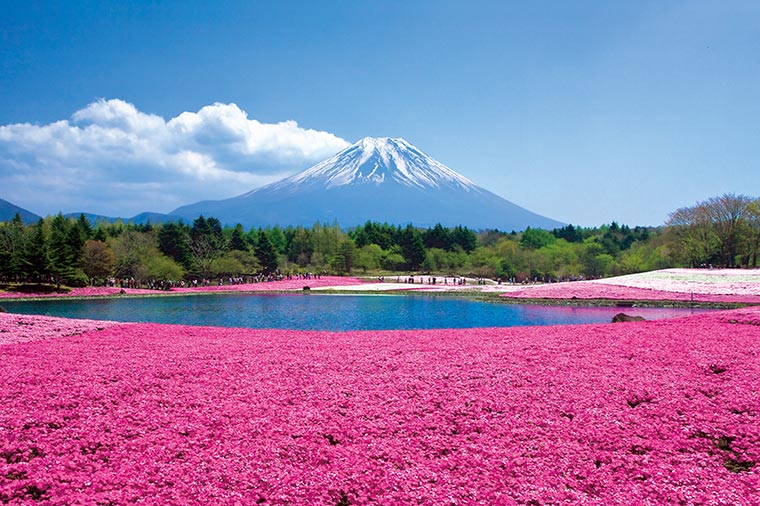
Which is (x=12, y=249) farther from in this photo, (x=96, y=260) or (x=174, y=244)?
(x=174, y=244)

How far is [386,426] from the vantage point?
749 cm

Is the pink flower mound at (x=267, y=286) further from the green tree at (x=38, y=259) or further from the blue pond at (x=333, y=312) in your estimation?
the green tree at (x=38, y=259)

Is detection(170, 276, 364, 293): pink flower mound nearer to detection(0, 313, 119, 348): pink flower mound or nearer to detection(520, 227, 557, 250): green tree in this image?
detection(0, 313, 119, 348): pink flower mound

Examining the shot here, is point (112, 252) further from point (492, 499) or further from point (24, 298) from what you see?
point (492, 499)

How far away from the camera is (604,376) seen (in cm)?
988

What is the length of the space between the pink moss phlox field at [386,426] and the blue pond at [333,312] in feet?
47.3

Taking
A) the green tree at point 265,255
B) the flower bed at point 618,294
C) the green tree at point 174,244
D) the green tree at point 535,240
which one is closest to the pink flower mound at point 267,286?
the green tree at point 174,244

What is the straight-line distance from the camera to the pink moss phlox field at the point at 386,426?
224 inches

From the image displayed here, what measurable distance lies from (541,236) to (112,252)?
86.8m

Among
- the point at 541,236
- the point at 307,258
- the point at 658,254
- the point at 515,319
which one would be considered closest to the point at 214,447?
the point at 515,319

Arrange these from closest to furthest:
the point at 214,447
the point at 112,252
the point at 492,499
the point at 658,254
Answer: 1. the point at 492,499
2. the point at 214,447
3. the point at 112,252
4. the point at 658,254

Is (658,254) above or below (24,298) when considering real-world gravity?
above

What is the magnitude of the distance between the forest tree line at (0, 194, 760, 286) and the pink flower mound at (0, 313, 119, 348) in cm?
3497

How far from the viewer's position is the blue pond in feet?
90.3
